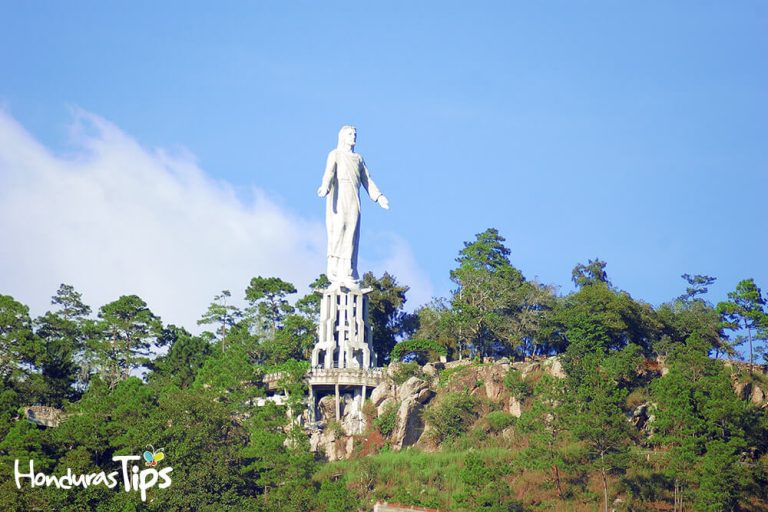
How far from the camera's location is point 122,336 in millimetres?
62938

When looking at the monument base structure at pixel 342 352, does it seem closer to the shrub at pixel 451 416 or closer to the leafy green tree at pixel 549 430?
the shrub at pixel 451 416

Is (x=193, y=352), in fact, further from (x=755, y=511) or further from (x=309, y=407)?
(x=755, y=511)

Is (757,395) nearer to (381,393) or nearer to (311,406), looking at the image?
(381,393)

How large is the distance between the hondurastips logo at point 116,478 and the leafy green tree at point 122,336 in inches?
515

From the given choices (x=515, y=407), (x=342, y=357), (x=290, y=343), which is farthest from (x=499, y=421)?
(x=290, y=343)

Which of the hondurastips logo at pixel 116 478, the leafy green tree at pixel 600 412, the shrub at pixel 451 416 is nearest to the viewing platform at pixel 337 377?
the shrub at pixel 451 416

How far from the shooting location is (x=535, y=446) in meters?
49.0

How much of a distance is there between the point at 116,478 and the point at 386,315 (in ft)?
66.1

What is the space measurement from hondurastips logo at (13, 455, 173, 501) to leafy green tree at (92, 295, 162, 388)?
13076 millimetres

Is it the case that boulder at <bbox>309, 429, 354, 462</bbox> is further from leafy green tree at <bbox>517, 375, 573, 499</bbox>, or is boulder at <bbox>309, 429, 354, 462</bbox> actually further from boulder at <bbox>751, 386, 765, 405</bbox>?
boulder at <bbox>751, 386, 765, 405</bbox>

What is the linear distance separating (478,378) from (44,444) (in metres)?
16.3

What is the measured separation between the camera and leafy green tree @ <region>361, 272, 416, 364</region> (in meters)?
66.0

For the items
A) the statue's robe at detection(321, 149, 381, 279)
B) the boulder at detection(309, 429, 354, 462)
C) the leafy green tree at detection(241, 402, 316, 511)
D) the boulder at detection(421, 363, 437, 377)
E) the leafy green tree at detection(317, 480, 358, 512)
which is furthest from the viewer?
the statue's robe at detection(321, 149, 381, 279)

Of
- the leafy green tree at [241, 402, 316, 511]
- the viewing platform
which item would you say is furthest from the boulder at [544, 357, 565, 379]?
the leafy green tree at [241, 402, 316, 511]
